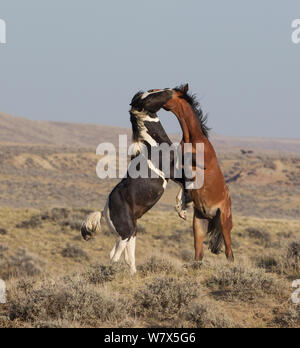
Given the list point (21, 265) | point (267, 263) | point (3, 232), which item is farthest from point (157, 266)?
point (3, 232)

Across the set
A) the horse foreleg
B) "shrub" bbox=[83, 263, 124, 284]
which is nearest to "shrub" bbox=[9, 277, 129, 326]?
"shrub" bbox=[83, 263, 124, 284]

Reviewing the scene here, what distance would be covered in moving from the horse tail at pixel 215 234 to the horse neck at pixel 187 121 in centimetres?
123

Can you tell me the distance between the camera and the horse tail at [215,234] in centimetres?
853

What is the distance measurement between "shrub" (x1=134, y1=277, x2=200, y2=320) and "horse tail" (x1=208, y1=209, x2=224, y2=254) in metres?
1.47

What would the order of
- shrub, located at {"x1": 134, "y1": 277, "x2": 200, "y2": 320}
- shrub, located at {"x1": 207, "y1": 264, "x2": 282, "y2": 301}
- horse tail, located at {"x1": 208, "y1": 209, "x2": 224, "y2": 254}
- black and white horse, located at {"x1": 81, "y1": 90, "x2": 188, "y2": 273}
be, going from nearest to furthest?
1. shrub, located at {"x1": 134, "y1": 277, "x2": 200, "y2": 320}
2. shrub, located at {"x1": 207, "y1": 264, "x2": 282, "y2": 301}
3. black and white horse, located at {"x1": 81, "y1": 90, "x2": 188, "y2": 273}
4. horse tail, located at {"x1": 208, "y1": 209, "x2": 224, "y2": 254}

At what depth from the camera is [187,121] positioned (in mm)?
8180

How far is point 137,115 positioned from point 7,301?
2.94 metres

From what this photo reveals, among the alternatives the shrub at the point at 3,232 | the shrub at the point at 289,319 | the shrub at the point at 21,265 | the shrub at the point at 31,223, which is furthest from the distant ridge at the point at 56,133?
the shrub at the point at 289,319

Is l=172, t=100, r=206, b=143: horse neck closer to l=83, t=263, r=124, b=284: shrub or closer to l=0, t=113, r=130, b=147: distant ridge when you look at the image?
l=83, t=263, r=124, b=284: shrub

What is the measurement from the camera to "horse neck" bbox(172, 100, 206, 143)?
8.15 meters

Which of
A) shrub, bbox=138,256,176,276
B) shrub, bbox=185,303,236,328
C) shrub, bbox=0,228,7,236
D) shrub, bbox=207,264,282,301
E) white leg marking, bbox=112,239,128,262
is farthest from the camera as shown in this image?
shrub, bbox=0,228,7,236

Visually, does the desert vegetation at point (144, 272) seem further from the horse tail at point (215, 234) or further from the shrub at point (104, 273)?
the horse tail at point (215, 234)

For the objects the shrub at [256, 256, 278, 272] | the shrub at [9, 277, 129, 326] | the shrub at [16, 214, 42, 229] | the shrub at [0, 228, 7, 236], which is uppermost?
the shrub at [9, 277, 129, 326]
